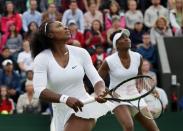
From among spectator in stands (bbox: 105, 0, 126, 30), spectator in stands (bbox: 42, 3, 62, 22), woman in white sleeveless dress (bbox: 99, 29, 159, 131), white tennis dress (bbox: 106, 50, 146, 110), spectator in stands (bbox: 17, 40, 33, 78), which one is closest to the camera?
woman in white sleeveless dress (bbox: 99, 29, 159, 131)

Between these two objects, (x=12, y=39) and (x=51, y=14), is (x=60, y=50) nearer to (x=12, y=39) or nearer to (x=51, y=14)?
(x=12, y=39)

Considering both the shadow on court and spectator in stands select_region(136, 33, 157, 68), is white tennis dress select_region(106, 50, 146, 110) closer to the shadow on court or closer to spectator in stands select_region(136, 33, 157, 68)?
the shadow on court

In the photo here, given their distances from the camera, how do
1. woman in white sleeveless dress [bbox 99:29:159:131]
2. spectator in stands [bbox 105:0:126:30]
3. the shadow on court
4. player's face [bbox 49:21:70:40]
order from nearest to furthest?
player's face [bbox 49:21:70:40]
woman in white sleeveless dress [bbox 99:29:159:131]
the shadow on court
spectator in stands [bbox 105:0:126:30]

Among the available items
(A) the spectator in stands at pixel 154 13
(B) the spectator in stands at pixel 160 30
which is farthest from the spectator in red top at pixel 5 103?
(A) the spectator in stands at pixel 154 13

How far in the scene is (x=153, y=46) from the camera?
1551 cm

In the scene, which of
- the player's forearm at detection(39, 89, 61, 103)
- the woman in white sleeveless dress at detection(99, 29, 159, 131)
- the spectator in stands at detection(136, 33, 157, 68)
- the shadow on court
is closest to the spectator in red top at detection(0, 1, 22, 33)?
the spectator in stands at detection(136, 33, 157, 68)

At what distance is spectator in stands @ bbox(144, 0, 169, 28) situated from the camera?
16.1 metres

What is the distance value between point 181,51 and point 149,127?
686cm

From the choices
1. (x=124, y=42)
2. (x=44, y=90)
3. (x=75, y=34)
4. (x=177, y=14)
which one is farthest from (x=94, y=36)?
(x=44, y=90)

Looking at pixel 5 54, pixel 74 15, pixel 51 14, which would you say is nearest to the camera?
pixel 5 54

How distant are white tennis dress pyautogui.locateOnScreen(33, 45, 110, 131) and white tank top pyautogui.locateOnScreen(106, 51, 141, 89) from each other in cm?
240

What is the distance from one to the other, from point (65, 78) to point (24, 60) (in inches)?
309

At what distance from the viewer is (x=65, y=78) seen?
702 centimetres

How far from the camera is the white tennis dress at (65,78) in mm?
7016
